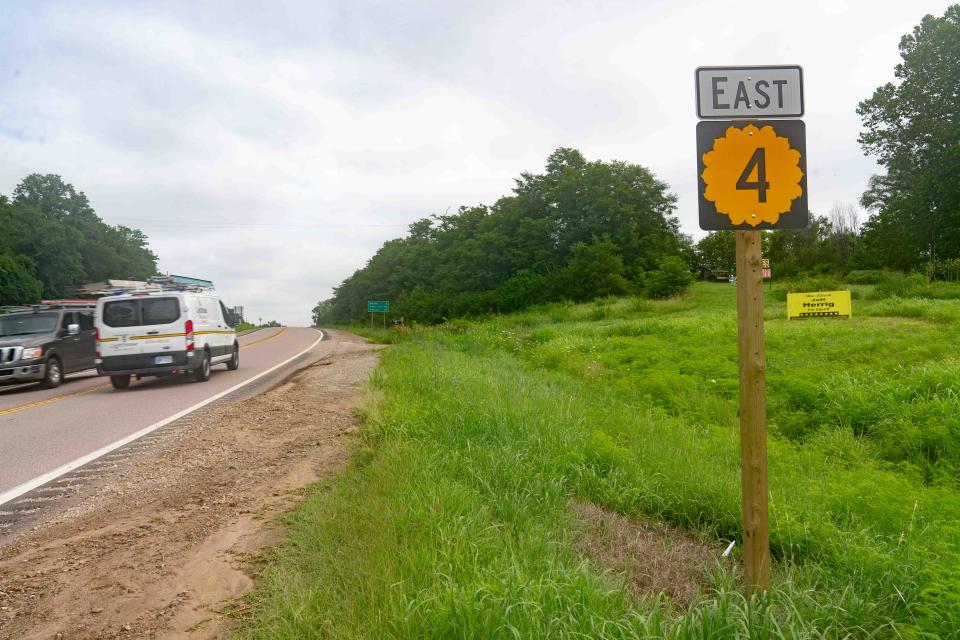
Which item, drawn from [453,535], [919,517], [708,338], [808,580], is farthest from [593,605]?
[708,338]

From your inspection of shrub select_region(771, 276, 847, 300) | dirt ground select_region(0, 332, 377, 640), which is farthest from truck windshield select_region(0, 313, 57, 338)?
shrub select_region(771, 276, 847, 300)

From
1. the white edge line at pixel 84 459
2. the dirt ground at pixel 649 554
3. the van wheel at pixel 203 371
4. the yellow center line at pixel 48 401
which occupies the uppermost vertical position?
the van wheel at pixel 203 371

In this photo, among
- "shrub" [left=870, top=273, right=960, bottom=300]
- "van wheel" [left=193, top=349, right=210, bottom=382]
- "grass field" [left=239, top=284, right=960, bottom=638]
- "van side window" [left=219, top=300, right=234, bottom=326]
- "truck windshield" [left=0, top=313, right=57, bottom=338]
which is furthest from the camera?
"shrub" [left=870, top=273, right=960, bottom=300]

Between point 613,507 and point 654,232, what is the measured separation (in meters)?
53.8

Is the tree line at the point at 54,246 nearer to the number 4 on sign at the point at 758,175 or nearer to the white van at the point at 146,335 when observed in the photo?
the white van at the point at 146,335

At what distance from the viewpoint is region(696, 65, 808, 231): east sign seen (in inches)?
147

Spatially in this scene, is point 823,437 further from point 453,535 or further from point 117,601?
point 117,601

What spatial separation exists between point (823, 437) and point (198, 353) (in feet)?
40.4

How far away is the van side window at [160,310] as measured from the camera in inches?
567

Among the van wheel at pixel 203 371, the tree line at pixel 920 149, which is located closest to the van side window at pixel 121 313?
the van wheel at pixel 203 371

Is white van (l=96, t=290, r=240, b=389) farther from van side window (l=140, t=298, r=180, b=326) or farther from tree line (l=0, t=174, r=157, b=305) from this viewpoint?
tree line (l=0, t=174, r=157, b=305)

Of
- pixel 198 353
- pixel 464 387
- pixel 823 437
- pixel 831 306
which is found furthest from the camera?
pixel 831 306

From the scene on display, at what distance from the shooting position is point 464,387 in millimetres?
9359

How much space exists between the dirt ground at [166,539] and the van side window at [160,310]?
6.34 m
